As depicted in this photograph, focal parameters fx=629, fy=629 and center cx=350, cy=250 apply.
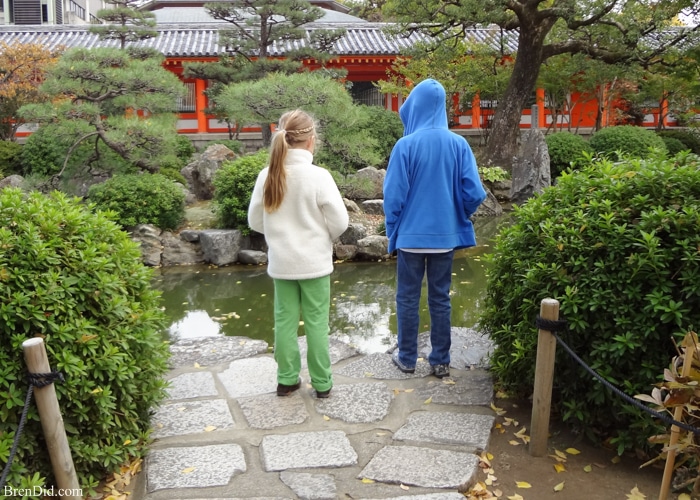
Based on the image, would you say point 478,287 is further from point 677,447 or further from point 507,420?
point 677,447

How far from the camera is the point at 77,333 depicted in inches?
100

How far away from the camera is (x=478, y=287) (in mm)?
7098

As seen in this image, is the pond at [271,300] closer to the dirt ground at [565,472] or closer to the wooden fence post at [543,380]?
the dirt ground at [565,472]

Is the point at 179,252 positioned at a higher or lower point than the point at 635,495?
lower

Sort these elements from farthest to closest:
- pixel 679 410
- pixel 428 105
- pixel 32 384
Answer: pixel 428 105, pixel 32 384, pixel 679 410

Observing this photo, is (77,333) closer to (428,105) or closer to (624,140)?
(428,105)

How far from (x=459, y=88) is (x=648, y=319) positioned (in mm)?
14149

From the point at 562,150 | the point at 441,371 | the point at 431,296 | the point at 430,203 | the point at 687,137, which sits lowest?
the point at 441,371

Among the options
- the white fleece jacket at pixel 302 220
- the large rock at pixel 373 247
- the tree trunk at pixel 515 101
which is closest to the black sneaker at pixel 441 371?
the white fleece jacket at pixel 302 220

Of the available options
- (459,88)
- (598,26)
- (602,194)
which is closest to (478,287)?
(602,194)

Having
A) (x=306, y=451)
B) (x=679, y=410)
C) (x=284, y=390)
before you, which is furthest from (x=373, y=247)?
(x=679, y=410)

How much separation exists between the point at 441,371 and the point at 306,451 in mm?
1168

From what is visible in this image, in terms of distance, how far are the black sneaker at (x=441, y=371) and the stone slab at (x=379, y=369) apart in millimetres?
81

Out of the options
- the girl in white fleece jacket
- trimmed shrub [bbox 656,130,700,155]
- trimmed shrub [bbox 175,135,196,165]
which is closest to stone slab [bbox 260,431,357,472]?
the girl in white fleece jacket
